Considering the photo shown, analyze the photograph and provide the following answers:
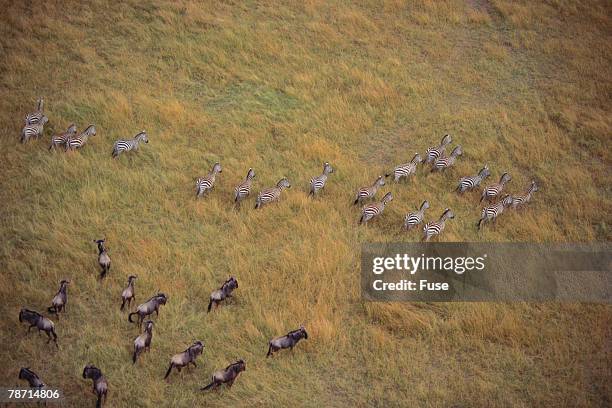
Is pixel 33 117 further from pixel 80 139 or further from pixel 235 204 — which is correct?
pixel 235 204

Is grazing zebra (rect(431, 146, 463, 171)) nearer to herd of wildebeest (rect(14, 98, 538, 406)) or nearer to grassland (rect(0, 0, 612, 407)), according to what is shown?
herd of wildebeest (rect(14, 98, 538, 406))

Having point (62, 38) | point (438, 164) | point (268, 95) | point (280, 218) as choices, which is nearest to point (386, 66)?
point (268, 95)

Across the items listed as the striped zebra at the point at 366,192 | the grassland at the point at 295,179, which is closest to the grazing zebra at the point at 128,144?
the grassland at the point at 295,179

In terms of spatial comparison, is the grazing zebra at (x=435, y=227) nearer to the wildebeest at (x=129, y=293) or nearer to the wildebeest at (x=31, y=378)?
the wildebeest at (x=129, y=293)

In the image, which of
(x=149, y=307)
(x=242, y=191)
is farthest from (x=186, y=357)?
(x=242, y=191)

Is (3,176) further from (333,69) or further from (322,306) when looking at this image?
(333,69)
